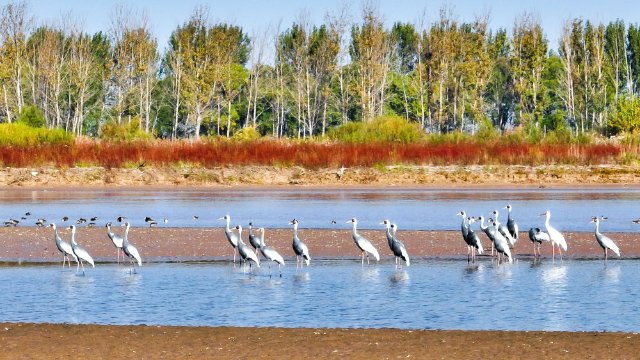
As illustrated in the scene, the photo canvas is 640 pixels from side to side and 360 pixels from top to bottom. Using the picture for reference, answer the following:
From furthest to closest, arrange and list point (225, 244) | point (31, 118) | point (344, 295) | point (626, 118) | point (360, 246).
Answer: point (31, 118), point (626, 118), point (225, 244), point (360, 246), point (344, 295)

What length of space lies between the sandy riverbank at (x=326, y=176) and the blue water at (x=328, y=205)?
298 cm

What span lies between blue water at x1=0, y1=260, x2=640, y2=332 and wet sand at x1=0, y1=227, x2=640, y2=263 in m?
1.37

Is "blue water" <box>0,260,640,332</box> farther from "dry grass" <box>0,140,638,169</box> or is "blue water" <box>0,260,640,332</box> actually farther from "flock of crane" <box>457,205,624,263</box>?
"dry grass" <box>0,140,638,169</box>

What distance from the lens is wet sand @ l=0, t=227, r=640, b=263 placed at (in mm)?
20625

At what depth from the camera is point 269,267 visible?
1936 cm

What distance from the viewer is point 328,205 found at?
3475 centimetres

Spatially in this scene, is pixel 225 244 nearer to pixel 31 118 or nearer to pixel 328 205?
pixel 328 205

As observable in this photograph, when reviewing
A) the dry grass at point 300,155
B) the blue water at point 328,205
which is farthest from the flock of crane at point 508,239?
the dry grass at point 300,155

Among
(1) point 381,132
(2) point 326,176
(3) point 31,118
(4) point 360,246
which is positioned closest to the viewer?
(4) point 360,246

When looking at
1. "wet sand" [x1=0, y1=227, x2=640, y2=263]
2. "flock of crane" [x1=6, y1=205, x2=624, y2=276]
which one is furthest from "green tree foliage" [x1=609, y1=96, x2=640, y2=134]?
"flock of crane" [x1=6, y1=205, x2=624, y2=276]

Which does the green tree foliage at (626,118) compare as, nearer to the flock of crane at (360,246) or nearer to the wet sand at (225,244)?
the wet sand at (225,244)

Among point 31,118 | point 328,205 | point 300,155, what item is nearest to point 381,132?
point 300,155

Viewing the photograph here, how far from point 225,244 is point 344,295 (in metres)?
7.65

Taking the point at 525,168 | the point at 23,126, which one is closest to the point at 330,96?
the point at 23,126
